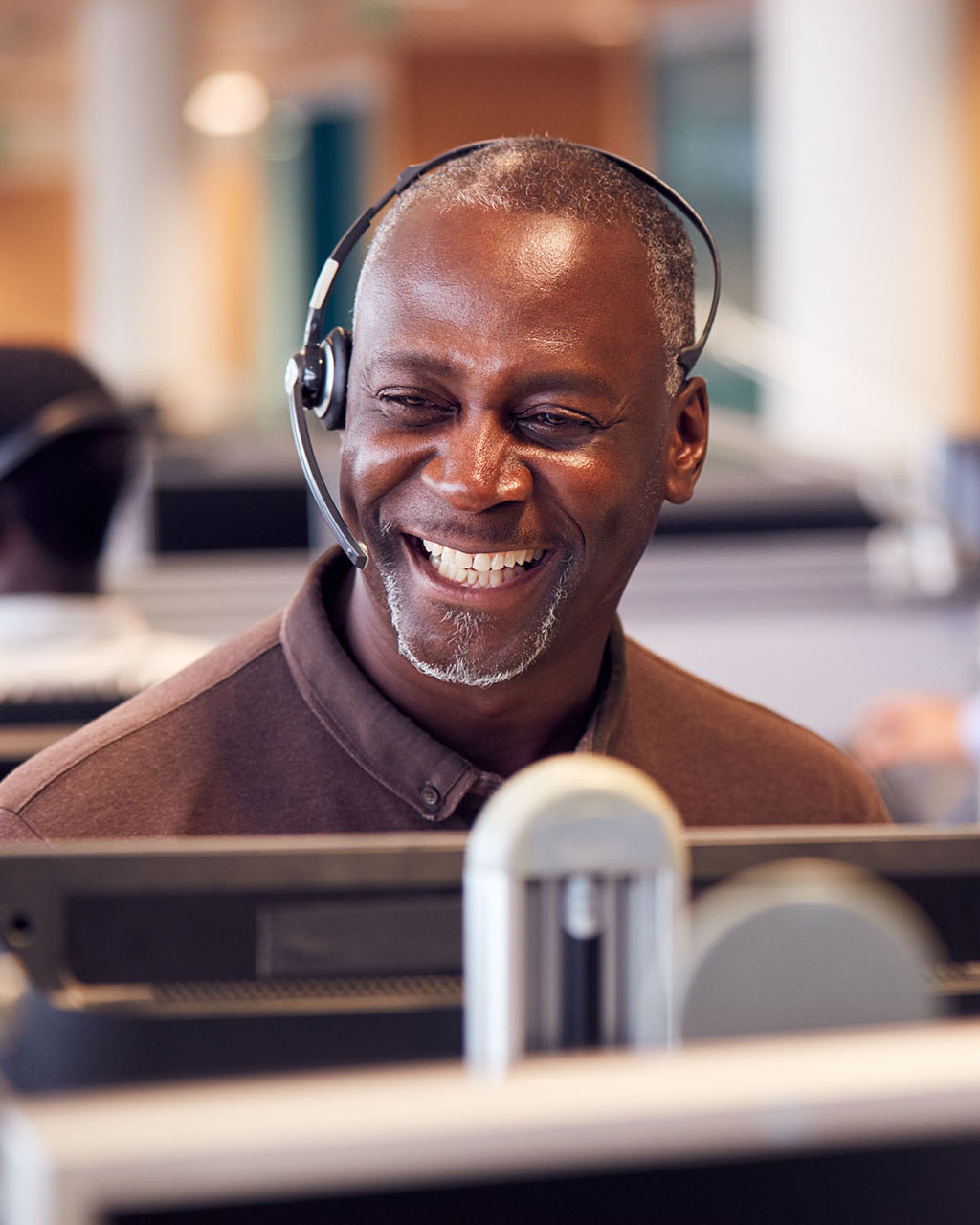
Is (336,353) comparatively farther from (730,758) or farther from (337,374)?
(730,758)

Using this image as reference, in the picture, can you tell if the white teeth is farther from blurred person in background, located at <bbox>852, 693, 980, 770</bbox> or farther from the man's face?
blurred person in background, located at <bbox>852, 693, 980, 770</bbox>

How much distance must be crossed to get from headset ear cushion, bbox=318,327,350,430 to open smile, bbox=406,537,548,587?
12 centimetres

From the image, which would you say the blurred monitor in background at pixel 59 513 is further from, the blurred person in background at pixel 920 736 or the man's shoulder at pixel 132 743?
the blurred person in background at pixel 920 736

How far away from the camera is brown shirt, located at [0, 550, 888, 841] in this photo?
910 mm

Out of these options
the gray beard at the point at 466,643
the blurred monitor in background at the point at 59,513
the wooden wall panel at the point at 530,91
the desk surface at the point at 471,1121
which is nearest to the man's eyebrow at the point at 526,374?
the gray beard at the point at 466,643

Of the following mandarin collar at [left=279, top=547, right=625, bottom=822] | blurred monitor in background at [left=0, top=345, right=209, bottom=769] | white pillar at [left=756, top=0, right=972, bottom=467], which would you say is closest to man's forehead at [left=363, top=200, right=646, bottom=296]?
mandarin collar at [left=279, top=547, right=625, bottom=822]

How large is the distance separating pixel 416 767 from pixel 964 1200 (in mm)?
505

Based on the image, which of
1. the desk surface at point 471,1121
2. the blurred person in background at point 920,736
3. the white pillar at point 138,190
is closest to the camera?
the desk surface at point 471,1121

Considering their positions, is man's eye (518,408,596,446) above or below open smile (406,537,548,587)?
above

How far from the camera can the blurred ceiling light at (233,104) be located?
11.3 metres

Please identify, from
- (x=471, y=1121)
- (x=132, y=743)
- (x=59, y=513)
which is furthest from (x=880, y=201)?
(x=471, y=1121)

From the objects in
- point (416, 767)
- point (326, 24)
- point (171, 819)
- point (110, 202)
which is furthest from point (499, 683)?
point (326, 24)

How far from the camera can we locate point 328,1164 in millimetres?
406

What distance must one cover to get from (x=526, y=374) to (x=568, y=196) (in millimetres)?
120
